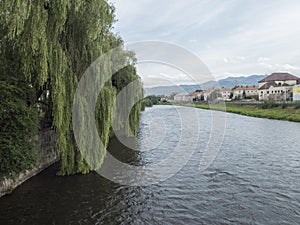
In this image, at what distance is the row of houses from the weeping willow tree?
186ft

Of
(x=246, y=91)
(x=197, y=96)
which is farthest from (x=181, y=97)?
(x=246, y=91)

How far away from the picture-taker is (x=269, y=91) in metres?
83.7

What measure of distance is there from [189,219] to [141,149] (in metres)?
9.96

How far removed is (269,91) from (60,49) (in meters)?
86.6

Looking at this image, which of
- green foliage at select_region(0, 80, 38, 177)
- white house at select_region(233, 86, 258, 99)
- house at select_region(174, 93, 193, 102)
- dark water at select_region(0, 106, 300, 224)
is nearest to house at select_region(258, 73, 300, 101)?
white house at select_region(233, 86, 258, 99)

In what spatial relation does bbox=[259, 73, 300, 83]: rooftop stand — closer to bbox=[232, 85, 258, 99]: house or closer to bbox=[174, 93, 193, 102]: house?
bbox=[232, 85, 258, 99]: house

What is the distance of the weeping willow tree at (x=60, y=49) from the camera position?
27.6ft

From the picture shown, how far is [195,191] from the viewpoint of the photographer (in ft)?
31.9

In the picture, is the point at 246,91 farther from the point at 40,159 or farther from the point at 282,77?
the point at 40,159

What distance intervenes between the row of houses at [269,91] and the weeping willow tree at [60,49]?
56565 mm

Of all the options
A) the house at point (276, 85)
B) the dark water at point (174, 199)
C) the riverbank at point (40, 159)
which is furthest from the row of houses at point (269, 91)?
the riverbank at point (40, 159)

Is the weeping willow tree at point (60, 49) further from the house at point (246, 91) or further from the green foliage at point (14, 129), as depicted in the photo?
the house at point (246, 91)

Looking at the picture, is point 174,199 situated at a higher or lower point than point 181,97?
lower

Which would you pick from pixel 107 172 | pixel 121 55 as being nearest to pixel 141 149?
pixel 107 172
